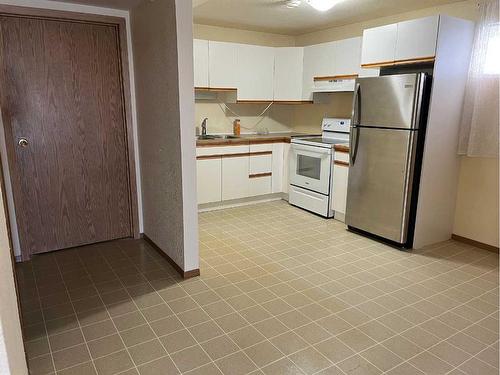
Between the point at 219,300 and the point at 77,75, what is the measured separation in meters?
2.24

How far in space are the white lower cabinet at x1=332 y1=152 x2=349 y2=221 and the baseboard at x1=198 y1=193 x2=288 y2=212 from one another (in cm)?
103

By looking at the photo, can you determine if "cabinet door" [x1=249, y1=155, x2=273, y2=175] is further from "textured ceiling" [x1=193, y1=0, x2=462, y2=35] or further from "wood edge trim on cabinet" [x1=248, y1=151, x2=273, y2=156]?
"textured ceiling" [x1=193, y1=0, x2=462, y2=35]

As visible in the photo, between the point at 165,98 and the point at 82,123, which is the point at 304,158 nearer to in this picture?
the point at 165,98

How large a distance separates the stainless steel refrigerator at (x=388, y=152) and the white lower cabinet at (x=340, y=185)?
0.78ft

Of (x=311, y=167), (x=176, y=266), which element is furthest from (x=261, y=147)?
(x=176, y=266)

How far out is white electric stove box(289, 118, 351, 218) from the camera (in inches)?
165

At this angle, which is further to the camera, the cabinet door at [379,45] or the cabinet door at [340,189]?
the cabinet door at [340,189]

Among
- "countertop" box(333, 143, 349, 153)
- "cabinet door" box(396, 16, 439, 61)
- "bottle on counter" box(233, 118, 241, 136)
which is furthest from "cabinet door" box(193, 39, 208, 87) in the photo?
"cabinet door" box(396, 16, 439, 61)

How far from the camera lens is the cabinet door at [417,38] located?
9.82 feet

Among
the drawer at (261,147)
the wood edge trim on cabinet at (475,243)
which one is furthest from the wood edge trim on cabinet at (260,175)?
the wood edge trim on cabinet at (475,243)

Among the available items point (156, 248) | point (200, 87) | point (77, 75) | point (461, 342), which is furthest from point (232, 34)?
point (461, 342)

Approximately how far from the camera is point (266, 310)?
2377 millimetres

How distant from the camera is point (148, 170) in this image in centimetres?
331

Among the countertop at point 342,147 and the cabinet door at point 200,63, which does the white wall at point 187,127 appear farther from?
the countertop at point 342,147
